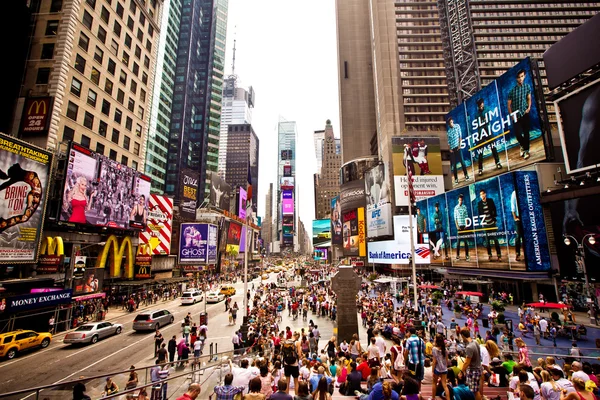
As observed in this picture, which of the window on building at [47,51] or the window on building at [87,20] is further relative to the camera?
the window on building at [87,20]

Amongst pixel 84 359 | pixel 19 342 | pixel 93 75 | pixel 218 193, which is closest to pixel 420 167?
pixel 218 193

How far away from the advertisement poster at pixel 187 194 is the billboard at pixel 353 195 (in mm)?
49231

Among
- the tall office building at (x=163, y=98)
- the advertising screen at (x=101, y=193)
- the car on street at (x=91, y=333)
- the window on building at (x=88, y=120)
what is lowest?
the car on street at (x=91, y=333)

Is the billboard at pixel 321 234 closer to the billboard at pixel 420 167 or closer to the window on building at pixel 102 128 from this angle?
the billboard at pixel 420 167

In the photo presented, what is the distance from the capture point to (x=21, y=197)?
2178 centimetres

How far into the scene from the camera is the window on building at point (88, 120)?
32.7m

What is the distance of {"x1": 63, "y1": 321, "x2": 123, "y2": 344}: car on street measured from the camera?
1944 centimetres

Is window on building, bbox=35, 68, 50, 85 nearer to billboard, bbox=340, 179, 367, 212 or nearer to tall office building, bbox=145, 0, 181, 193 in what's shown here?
tall office building, bbox=145, 0, 181, 193

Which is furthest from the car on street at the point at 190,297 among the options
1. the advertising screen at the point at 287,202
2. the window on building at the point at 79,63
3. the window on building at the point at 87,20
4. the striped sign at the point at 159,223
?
the advertising screen at the point at 287,202

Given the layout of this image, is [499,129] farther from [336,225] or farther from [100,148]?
[336,225]

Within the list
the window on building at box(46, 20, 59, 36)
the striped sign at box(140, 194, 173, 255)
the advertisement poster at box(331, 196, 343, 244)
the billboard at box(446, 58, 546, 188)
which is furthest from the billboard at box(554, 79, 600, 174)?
the advertisement poster at box(331, 196, 343, 244)

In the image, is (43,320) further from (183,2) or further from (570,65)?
(183,2)

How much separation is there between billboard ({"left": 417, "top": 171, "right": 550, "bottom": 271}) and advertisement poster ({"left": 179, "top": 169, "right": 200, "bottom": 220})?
42046 millimetres

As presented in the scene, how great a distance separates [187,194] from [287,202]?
111 meters
